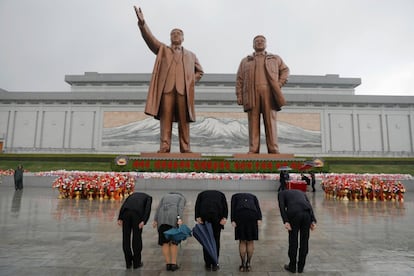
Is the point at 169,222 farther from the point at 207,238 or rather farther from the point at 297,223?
the point at 297,223

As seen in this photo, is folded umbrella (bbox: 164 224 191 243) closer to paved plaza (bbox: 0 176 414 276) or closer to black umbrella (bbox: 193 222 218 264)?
black umbrella (bbox: 193 222 218 264)

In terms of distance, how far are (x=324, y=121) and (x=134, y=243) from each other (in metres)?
28.7

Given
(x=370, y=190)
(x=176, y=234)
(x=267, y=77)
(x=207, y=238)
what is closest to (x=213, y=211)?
(x=207, y=238)

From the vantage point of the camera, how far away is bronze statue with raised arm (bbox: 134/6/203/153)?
12.2m

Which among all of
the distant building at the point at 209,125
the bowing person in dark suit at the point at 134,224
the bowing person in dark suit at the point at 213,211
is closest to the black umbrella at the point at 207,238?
the bowing person in dark suit at the point at 213,211

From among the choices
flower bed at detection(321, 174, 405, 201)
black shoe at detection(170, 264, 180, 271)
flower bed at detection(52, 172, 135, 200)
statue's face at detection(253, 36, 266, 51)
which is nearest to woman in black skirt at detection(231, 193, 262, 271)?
black shoe at detection(170, 264, 180, 271)

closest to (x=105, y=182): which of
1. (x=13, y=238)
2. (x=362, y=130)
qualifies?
(x=13, y=238)

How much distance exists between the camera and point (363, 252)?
375 centimetres

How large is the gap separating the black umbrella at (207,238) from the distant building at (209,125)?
82.3ft

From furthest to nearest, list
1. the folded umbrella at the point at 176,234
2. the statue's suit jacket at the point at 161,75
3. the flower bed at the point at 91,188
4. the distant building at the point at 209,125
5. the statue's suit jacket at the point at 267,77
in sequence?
the distant building at the point at 209,125 → the statue's suit jacket at the point at 267,77 → the statue's suit jacket at the point at 161,75 → the flower bed at the point at 91,188 → the folded umbrella at the point at 176,234

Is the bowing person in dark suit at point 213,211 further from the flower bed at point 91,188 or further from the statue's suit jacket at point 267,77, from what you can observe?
the statue's suit jacket at point 267,77

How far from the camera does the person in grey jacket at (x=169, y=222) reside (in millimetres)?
3109

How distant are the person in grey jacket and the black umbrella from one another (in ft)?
0.72

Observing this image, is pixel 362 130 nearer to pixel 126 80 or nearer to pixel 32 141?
pixel 126 80
